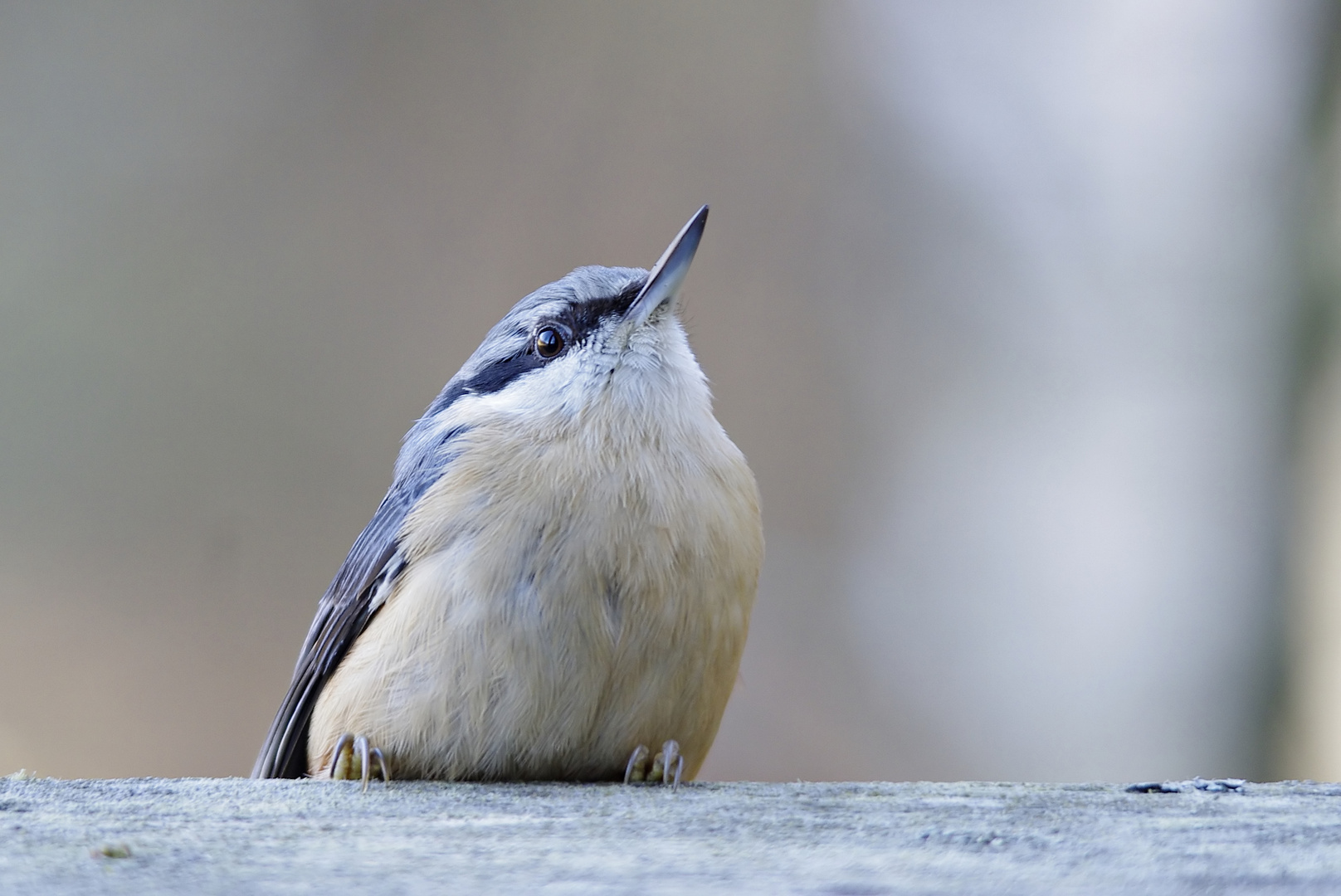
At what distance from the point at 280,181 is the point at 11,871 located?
536 centimetres

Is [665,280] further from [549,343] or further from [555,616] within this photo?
[555,616]

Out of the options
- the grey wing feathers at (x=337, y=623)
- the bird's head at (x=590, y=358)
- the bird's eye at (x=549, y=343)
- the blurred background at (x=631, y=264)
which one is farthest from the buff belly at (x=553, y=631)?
the blurred background at (x=631, y=264)

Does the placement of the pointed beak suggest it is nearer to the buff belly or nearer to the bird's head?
the bird's head

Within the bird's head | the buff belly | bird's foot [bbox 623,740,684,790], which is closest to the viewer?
the buff belly

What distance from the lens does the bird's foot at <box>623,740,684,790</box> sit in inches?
103

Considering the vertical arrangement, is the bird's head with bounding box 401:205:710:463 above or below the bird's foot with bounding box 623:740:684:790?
above

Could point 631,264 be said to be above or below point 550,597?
above

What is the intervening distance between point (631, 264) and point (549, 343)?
9.02 ft

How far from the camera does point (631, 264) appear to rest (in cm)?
585

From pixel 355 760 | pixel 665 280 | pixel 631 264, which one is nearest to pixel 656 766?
pixel 355 760

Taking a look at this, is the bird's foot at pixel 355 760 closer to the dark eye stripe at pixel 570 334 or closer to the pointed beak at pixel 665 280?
the dark eye stripe at pixel 570 334

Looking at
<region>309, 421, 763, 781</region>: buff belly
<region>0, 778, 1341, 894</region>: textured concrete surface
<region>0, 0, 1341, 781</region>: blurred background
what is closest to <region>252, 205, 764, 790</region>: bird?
<region>309, 421, 763, 781</region>: buff belly

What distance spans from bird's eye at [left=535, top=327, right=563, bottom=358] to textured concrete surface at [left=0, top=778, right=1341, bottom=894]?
1.25 metres

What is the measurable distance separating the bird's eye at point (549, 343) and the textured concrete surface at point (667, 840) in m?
1.25
